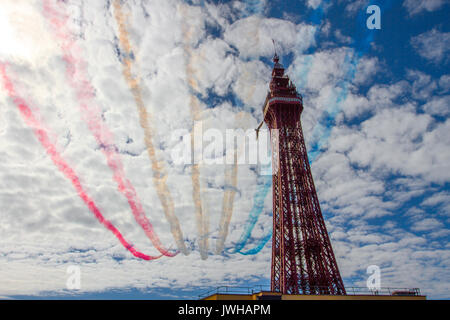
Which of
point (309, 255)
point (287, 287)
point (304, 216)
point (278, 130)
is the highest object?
point (278, 130)

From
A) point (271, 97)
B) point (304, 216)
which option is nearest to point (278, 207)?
point (304, 216)

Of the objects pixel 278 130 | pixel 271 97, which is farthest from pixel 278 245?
pixel 271 97
